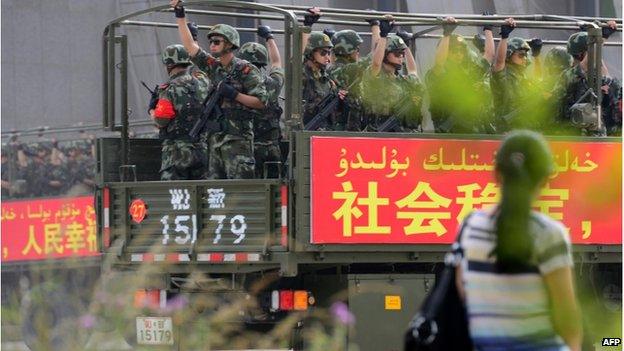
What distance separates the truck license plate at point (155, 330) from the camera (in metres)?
11.6

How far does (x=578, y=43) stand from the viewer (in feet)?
42.4

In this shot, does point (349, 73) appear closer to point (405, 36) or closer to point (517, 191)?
point (405, 36)

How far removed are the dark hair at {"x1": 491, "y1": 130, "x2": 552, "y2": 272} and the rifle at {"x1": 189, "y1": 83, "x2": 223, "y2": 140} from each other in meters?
6.72

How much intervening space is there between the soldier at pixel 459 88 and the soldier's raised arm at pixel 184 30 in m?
1.95

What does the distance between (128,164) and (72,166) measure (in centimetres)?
880

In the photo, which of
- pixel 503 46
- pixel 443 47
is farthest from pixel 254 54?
pixel 503 46

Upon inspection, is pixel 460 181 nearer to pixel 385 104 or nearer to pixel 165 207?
pixel 385 104

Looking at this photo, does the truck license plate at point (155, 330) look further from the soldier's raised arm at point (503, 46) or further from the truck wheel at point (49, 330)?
the truck wheel at point (49, 330)

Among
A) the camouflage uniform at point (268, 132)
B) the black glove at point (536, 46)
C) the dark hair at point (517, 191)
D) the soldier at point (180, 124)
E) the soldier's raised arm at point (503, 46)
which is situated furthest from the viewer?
the black glove at point (536, 46)

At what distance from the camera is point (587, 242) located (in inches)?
471

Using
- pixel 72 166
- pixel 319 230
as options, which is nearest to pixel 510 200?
pixel 319 230

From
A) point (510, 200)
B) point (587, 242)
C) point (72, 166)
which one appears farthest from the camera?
point (72, 166)

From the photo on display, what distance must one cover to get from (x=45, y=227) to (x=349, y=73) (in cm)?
827

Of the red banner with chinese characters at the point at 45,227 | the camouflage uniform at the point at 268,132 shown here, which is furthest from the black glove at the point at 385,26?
the red banner with chinese characters at the point at 45,227
